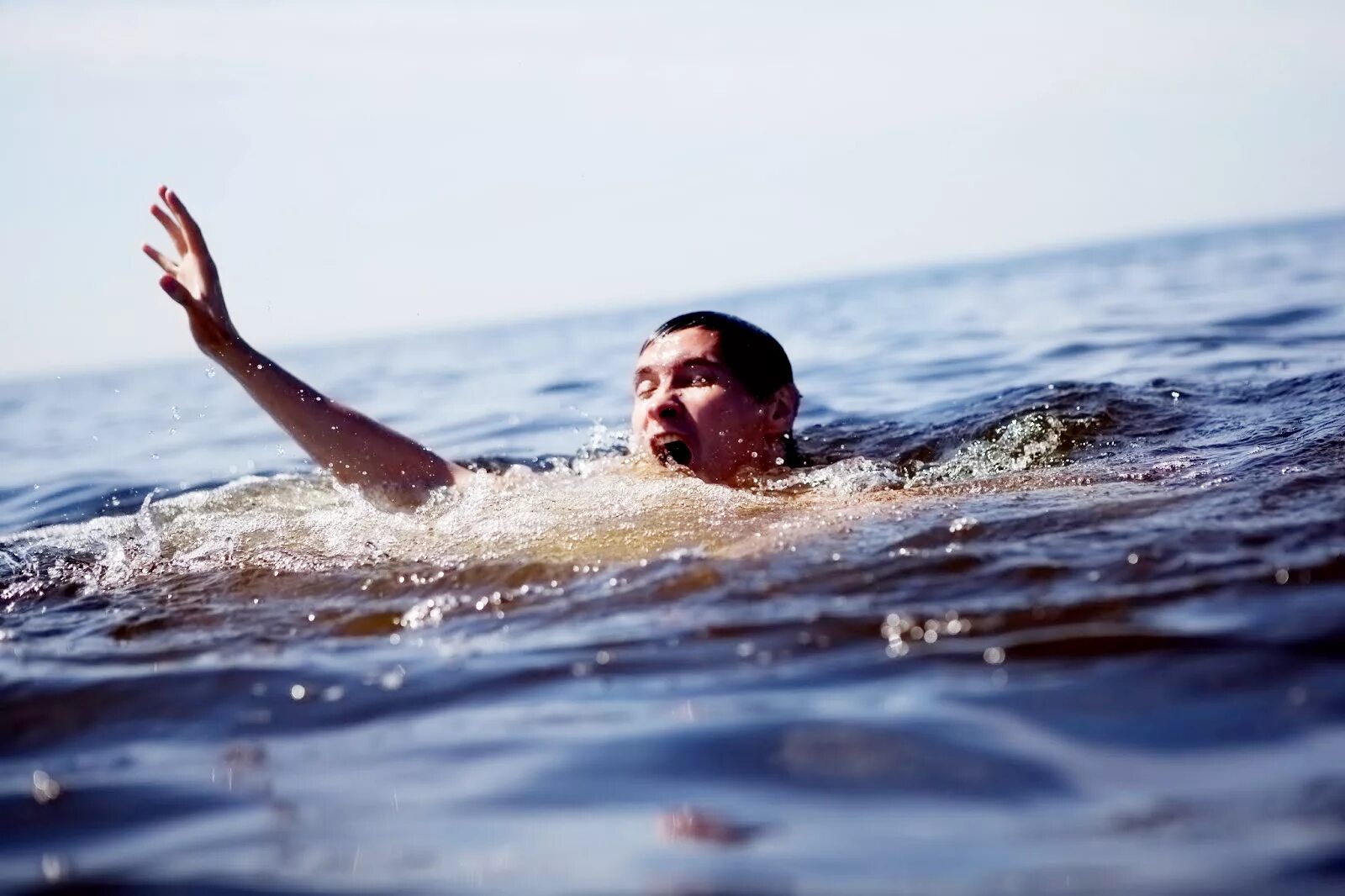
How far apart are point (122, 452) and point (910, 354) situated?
6.84 m

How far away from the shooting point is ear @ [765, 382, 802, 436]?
233 inches

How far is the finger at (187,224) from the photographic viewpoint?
5.09m

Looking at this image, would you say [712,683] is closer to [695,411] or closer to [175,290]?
[695,411]

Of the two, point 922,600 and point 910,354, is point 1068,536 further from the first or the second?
point 910,354

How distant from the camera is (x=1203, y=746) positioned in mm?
2389

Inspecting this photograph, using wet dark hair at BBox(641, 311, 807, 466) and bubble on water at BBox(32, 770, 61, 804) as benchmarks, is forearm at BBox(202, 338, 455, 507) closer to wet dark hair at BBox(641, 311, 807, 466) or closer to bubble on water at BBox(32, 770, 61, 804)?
wet dark hair at BBox(641, 311, 807, 466)

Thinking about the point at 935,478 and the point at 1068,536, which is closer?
the point at 1068,536

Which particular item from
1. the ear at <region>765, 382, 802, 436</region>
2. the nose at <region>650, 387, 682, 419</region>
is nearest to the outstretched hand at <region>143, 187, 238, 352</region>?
the nose at <region>650, 387, 682, 419</region>

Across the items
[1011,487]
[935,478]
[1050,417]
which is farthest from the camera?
[1050,417]

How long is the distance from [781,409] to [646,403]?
72 cm

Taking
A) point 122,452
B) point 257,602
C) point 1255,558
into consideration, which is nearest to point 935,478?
point 1255,558

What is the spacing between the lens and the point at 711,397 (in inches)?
221

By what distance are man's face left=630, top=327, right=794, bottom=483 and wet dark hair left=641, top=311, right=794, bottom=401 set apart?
0.10ft

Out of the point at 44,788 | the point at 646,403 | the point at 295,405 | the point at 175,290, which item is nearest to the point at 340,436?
the point at 295,405
